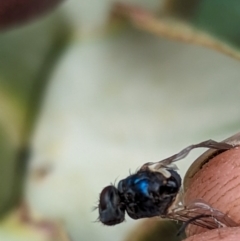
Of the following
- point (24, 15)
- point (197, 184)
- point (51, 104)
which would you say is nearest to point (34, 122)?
point (51, 104)

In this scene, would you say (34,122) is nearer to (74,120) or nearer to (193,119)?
(74,120)

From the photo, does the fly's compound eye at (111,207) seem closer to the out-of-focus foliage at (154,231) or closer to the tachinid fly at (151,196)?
the tachinid fly at (151,196)

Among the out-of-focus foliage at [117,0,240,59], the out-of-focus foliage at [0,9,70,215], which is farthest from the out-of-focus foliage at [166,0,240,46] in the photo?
the out-of-focus foliage at [0,9,70,215]

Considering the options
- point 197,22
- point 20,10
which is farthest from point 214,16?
point 20,10

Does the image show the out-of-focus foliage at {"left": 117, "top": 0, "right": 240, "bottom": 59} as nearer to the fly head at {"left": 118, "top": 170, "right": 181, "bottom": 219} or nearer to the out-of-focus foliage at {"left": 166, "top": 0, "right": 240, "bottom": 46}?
the out-of-focus foliage at {"left": 166, "top": 0, "right": 240, "bottom": 46}

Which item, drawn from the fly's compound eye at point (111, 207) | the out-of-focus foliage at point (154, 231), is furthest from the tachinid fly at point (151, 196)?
the out-of-focus foliage at point (154, 231)
